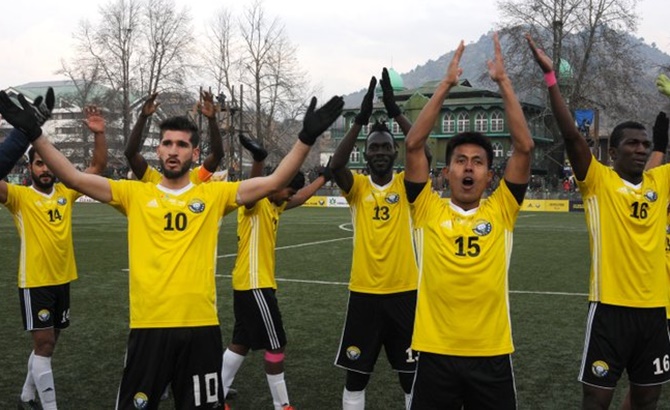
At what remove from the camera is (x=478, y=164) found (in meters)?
4.40

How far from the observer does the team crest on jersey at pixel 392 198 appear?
623 cm

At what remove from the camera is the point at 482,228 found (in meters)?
4.43

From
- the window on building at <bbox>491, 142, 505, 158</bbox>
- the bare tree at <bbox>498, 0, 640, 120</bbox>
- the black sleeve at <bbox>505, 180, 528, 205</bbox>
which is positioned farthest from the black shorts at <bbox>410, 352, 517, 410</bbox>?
the window on building at <bbox>491, 142, 505, 158</bbox>

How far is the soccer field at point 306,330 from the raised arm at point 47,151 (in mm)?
3000

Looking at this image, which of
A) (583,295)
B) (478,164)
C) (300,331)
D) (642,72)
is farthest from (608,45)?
(478,164)

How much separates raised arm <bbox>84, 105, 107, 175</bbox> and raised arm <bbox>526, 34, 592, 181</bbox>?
3.67 metres

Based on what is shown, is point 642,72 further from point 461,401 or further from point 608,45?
point 461,401

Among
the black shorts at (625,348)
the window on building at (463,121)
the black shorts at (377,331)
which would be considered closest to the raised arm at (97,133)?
the black shorts at (377,331)

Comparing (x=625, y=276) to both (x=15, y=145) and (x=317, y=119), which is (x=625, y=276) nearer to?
(x=317, y=119)

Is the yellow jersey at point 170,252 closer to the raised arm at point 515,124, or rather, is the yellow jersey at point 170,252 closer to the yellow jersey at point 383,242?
the yellow jersey at point 383,242

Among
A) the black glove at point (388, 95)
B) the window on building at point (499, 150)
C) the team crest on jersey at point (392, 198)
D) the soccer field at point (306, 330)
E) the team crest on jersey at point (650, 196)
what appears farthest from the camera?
the window on building at point (499, 150)

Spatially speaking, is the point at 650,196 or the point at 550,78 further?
the point at 650,196

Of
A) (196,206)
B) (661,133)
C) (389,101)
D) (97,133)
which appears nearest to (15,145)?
(196,206)

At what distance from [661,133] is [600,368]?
99.8 inches
